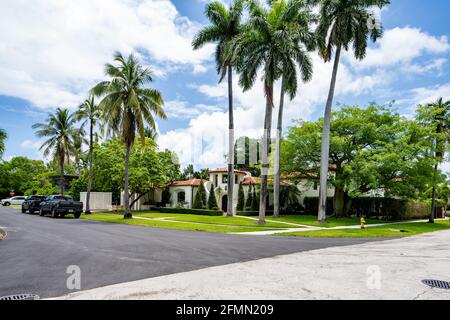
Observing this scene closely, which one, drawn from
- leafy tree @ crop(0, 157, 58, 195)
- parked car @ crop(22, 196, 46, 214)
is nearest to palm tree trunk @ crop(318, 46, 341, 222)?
parked car @ crop(22, 196, 46, 214)

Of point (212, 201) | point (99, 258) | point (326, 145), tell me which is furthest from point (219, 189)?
point (99, 258)

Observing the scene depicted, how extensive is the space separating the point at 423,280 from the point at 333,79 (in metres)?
22.7

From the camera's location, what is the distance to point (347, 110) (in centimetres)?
3494

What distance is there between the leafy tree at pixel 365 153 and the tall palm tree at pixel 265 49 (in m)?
7.91

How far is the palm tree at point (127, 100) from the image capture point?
30.5 m

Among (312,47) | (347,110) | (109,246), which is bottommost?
(109,246)

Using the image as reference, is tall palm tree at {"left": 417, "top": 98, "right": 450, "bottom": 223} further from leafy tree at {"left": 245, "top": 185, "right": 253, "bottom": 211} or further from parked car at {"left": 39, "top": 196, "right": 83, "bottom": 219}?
parked car at {"left": 39, "top": 196, "right": 83, "bottom": 219}

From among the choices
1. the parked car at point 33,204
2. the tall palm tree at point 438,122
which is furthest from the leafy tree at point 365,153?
the parked car at point 33,204

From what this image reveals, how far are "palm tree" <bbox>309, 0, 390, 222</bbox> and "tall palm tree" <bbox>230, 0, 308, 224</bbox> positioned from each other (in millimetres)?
2649

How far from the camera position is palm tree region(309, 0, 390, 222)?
89.7ft

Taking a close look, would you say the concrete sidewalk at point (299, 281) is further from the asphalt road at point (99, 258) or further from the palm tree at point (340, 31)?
the palm tree at point (340, 31)

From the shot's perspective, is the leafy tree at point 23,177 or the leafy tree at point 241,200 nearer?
the leafy tree at point 241,200

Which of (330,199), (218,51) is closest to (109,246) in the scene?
(218,51)
